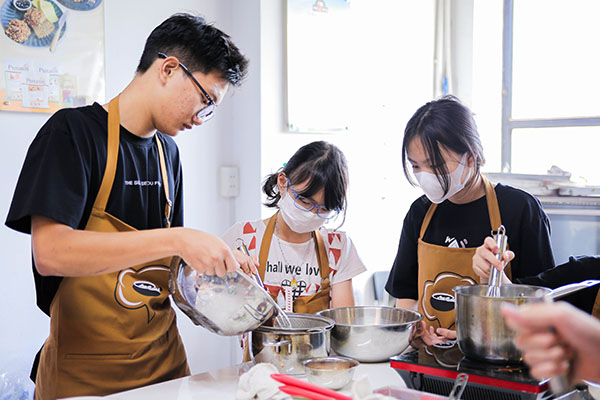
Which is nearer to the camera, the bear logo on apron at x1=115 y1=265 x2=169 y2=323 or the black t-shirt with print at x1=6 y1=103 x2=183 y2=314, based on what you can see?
the black t-shirt with print at x1=6 y1=103 x2=183 y2=314

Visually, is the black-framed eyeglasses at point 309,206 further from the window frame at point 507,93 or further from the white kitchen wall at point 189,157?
the window frame at point 507,93

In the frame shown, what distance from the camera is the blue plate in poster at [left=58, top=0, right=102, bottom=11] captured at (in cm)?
217

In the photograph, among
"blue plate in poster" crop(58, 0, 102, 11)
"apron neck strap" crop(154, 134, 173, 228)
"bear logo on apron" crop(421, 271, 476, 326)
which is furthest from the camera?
"blue plate in poster" crop(58, 0, 102, 11)

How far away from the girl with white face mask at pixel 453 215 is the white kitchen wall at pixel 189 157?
1133 millimetres

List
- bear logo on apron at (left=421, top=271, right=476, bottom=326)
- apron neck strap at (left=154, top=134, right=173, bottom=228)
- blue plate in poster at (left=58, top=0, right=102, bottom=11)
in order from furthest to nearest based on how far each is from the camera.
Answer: blue plate in poster at (left=58, top=0, right=102, bottom=11), bear logo on apron at (left=421, top=271, right=476, bottom=326), apron neck strap at (left=154, top=134, right=173, bottom=228)

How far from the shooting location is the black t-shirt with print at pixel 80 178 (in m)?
1.21

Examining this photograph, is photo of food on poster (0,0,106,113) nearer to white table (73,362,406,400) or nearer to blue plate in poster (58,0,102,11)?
blue plate in poster (58,0,102,11)

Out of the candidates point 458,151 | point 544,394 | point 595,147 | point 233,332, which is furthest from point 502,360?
point 595,147

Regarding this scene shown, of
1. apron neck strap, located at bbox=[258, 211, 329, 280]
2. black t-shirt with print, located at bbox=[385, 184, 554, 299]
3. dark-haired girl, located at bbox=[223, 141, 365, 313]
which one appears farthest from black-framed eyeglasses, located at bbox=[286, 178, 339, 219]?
black t-shirt with print, located at bbox=[385, 184, 554, 299]

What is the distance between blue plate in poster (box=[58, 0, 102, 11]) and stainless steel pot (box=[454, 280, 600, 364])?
1.81 m

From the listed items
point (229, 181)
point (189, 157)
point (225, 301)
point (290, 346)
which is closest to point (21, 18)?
point (189, 157)

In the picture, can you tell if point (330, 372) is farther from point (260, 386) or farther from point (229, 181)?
point (229, 181)

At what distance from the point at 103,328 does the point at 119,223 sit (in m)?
0.24

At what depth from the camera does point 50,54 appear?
2.14 metres
